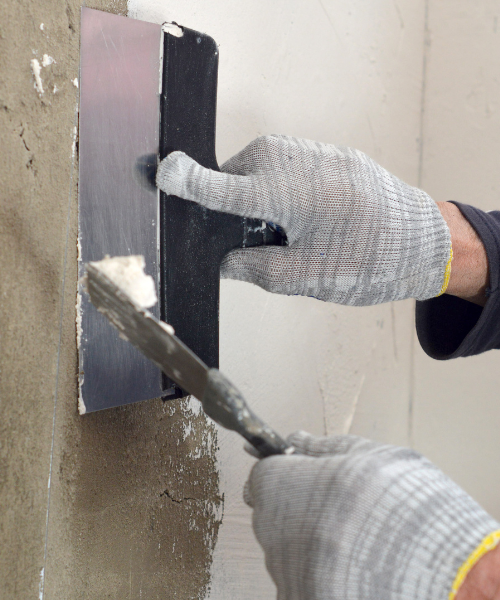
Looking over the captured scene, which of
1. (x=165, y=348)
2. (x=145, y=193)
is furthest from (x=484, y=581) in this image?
(x=145, y=193)

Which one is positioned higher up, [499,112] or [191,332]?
[499,112]

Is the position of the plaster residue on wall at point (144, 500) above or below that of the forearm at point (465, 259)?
below

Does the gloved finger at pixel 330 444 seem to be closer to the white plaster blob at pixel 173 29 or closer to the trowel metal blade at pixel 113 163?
the trowel metal blade at pixel 113 163

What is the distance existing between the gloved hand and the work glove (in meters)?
0.33

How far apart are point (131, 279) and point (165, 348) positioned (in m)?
0.09

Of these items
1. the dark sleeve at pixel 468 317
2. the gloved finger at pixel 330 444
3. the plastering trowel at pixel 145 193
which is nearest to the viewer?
the gloved finger at pixel 330 444

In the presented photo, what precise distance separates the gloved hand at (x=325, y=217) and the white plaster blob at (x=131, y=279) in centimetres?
19

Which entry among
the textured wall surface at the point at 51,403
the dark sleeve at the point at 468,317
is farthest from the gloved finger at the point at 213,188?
the dark sleeve at the point at 468,317

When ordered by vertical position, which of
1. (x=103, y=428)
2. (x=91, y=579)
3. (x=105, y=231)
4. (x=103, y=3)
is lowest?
(x=91, y=579)

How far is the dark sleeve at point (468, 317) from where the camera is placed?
88 cm

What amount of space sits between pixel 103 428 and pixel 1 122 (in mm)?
446

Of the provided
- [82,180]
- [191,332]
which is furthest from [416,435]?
[82,180]

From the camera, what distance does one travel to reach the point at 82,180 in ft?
2.36

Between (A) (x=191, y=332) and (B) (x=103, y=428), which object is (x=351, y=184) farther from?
(B) (x=103, y=428)
